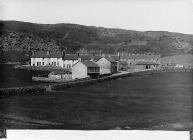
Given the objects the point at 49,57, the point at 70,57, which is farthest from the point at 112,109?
the point at 49,57

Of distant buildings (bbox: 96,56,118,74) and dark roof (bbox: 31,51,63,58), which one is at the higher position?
dark roof (bbox: 31,51,63,58)

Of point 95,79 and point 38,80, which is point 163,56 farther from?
point 38,80

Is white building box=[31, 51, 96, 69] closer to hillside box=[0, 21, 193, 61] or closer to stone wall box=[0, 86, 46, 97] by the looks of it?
hillside box=[0, 21, 193, 61]

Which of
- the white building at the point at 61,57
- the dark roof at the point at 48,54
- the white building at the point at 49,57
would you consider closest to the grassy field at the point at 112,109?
the white building at the point at 61,57

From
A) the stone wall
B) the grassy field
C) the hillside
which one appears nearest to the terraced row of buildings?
the hillside

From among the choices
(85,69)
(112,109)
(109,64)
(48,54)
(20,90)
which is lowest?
Answer: (112,109)

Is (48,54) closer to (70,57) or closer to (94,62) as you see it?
(70,57)

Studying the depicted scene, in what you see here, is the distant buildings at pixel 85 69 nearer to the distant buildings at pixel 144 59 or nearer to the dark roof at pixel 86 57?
the dark roof at pixel 86 57
